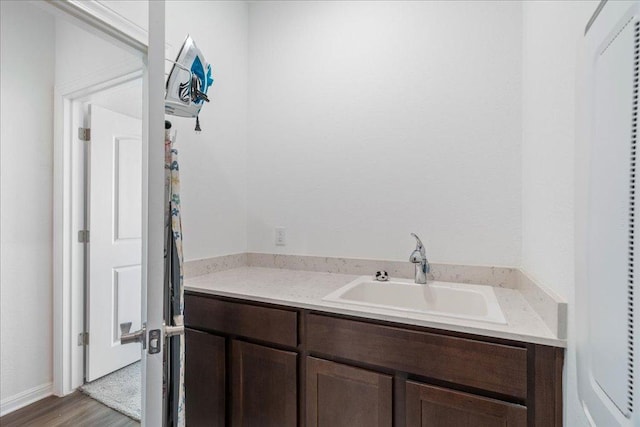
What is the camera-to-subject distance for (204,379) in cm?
153

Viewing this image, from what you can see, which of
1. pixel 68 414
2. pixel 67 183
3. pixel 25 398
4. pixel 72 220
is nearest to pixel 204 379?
pixel 68 414

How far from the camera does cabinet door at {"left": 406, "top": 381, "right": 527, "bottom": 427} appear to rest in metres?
0.96

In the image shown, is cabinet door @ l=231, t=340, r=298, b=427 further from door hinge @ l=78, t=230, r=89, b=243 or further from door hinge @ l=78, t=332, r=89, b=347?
door hinge @ l=78, t=230, r=89, b=243

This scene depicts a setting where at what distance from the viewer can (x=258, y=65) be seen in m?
2.21

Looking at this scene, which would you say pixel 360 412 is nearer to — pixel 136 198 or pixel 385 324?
pixel 385 324

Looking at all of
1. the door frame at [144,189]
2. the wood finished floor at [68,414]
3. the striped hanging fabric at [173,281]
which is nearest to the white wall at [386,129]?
the striped hanging fabric at [173,281]

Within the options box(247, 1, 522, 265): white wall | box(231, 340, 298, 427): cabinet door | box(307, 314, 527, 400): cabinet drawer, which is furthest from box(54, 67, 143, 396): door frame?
box(247, 1, 522, 265): white wall

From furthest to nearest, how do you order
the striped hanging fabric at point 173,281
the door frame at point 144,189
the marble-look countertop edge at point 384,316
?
the striped hanging fabric at point 173,281, the marble-look countertop edge at point 384,316, the door frame at point 144,189

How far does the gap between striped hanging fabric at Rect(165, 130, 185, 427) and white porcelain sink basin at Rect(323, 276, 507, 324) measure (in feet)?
2.03

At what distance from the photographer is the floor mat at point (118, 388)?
116cm

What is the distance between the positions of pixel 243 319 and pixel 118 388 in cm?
Answer: 52

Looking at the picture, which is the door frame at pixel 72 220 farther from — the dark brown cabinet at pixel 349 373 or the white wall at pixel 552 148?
the white wall at pixel 552 148

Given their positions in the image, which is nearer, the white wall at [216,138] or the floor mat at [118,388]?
the floor mat at [118,388]

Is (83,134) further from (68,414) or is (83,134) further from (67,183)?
(68,414)
